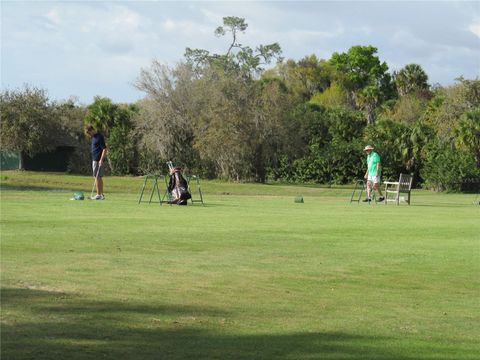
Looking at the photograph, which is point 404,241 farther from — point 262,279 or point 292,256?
point 262,279

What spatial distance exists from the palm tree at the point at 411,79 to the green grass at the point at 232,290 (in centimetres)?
7202

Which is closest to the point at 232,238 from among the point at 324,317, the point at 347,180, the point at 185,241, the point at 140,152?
the point at 185,241

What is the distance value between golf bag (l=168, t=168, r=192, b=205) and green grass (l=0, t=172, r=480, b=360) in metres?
7.09

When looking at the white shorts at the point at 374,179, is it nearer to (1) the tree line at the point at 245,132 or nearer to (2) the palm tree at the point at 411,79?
(1) the tree line at the point at 245,132

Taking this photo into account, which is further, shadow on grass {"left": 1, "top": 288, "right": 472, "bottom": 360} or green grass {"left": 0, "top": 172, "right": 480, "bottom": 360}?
green grass {"left": 0, "top": 172, "right": 480, "bottom": 360}

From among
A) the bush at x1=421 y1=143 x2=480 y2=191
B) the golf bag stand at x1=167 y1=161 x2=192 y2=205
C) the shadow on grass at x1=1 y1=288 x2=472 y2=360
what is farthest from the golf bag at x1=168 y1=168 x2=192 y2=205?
the bush at x1=421 y1=143 x2=480 y2=191

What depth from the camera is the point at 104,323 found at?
8117 millimetres

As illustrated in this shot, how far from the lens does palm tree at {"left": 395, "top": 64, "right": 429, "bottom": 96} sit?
8944 centimetres

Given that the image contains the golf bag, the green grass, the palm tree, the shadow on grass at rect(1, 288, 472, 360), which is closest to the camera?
the shadow on grass at rect(1, 288, 472, 360)

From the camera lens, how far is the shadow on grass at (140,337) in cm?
719

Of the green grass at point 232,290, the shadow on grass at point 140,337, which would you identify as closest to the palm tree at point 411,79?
the green grass at point 232,290

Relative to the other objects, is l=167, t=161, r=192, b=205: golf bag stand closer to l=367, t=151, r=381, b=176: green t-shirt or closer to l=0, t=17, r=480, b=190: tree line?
l=367, t=151, r=381, b=176: green t-shirt

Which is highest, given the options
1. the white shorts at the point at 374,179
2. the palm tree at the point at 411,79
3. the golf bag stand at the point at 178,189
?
the palm tree at the point at 411,79

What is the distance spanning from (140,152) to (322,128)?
40.7ft
